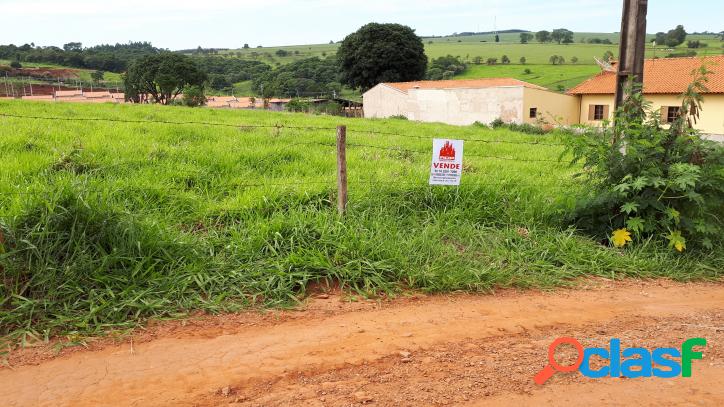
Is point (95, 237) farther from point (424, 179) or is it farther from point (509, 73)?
point (509, 73)

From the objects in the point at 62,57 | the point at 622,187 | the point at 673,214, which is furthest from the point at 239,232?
the point at 62,57

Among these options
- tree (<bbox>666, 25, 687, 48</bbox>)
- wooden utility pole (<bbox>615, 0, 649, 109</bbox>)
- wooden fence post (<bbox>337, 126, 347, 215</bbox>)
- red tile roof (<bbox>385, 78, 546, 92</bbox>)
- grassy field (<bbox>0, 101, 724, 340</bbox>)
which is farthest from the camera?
tree (<bbox>666, 25, 687, 48</bbox>)

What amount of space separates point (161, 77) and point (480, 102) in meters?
35.7

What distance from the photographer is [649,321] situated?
14.7 feet

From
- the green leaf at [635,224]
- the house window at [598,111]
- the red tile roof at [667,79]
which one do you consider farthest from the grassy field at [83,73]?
the green leaf at [635,224]

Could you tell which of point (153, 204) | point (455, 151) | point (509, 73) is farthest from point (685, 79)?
point (509, 73)

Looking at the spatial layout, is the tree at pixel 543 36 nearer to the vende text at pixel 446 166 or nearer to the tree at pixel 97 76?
the tree at pixel 97 76

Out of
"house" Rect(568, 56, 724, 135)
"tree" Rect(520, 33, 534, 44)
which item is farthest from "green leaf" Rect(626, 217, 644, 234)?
"tree" Rect(520, 33, 534, 44)

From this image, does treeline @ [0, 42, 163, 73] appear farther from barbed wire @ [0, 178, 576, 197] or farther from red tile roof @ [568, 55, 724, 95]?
barbed wire @ [0, 178, 576, 197]

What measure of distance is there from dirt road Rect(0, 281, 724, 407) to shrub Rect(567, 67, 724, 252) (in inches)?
53.2

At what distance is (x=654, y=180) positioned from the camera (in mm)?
5844

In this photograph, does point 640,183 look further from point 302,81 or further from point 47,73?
point 47,73

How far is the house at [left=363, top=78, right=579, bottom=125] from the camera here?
35750mm

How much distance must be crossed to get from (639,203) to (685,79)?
1217 inches
